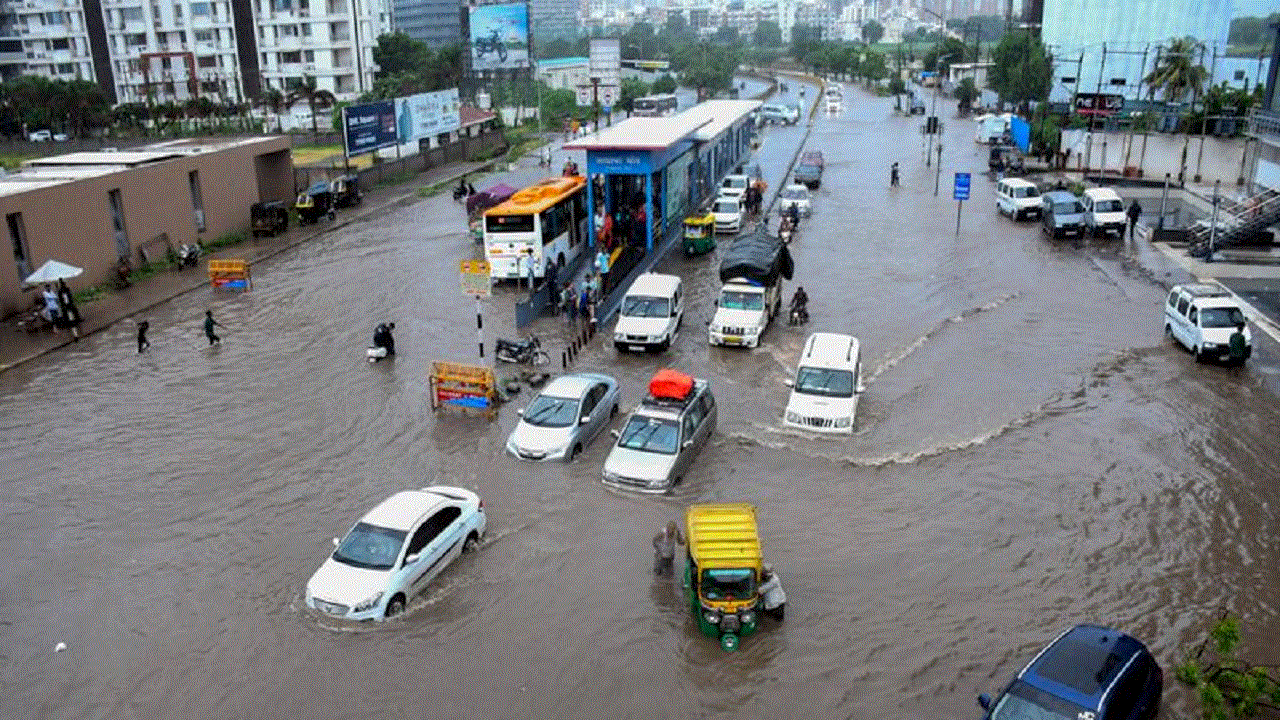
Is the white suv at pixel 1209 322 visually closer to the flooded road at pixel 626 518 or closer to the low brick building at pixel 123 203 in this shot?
the flooded road at pixel 626 518

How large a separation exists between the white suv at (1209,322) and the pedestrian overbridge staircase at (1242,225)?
10404mm

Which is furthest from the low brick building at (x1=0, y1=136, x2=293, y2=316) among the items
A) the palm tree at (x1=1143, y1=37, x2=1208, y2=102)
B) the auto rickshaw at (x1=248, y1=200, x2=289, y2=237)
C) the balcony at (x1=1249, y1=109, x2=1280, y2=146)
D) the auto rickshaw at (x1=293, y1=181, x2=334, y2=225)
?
the palm tree at (x1=1143, y1=37, x2=1208, y2=102)

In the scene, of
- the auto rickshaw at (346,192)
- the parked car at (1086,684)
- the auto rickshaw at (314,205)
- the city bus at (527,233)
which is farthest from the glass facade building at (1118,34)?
the parked car at (1086,684)

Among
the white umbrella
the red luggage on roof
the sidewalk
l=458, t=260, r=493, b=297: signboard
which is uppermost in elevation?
l=458, t=260, r=493, b=297: signboard

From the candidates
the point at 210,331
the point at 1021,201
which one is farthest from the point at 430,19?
the point at 210,331

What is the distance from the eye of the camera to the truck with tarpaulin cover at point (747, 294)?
80.9 ft

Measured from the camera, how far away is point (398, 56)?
295 ft

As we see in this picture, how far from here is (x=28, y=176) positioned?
107 ft

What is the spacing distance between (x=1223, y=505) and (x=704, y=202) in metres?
31.1

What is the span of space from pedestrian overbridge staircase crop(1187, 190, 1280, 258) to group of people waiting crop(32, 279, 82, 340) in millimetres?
35041

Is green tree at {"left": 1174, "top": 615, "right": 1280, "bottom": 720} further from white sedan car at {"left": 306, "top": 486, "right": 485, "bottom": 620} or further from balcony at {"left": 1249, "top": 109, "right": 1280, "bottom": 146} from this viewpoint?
balcony at {"left": 1249, "top": 109, "right": 1280, "bottom": 146}

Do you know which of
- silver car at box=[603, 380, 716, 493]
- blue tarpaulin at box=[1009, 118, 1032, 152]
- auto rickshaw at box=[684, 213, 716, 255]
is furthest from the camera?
blue tarpaulin at box=[1009, 118, 1032, 152]

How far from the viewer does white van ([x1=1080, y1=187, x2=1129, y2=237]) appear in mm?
36031

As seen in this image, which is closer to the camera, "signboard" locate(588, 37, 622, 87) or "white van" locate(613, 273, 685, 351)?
"white van" locate(613, 273, 685, 351)
